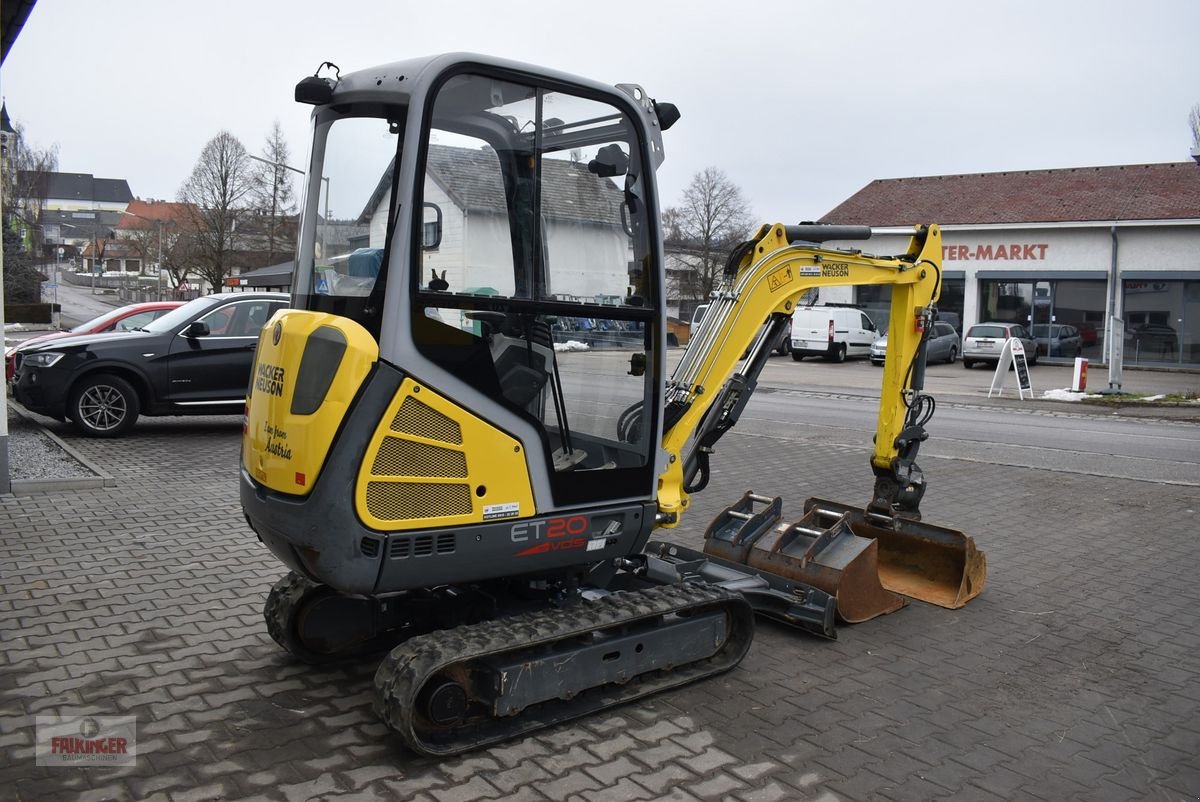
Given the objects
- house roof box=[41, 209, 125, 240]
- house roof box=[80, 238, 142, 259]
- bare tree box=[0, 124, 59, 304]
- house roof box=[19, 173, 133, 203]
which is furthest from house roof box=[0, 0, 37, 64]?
house roof box=[19, 173, 133, 203]

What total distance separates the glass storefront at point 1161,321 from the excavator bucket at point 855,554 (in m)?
33.1

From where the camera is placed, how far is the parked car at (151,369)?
494 inches

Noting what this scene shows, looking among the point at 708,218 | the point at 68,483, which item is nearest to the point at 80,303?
the point at 708,218

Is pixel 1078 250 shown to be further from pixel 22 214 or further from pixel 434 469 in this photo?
pixel 22 214

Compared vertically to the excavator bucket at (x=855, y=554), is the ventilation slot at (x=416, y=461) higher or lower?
higher

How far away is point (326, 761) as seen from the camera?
172 inches

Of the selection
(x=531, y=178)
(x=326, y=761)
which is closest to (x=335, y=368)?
(x=531, y=178)

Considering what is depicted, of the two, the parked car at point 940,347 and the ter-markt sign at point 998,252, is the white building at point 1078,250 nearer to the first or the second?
the ter-markt sign at point 998,252

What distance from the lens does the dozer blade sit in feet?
22.5

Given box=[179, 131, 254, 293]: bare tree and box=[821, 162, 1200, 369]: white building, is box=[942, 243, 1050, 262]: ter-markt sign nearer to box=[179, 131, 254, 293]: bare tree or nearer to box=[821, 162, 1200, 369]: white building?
box=[821, 162, 1200, 369]: white building

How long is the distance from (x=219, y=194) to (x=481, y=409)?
66691 millimetres

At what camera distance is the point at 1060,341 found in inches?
1451

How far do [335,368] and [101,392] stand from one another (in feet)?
32.5

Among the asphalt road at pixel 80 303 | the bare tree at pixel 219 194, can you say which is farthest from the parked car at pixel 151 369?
the bare tree at pixel 219 194
